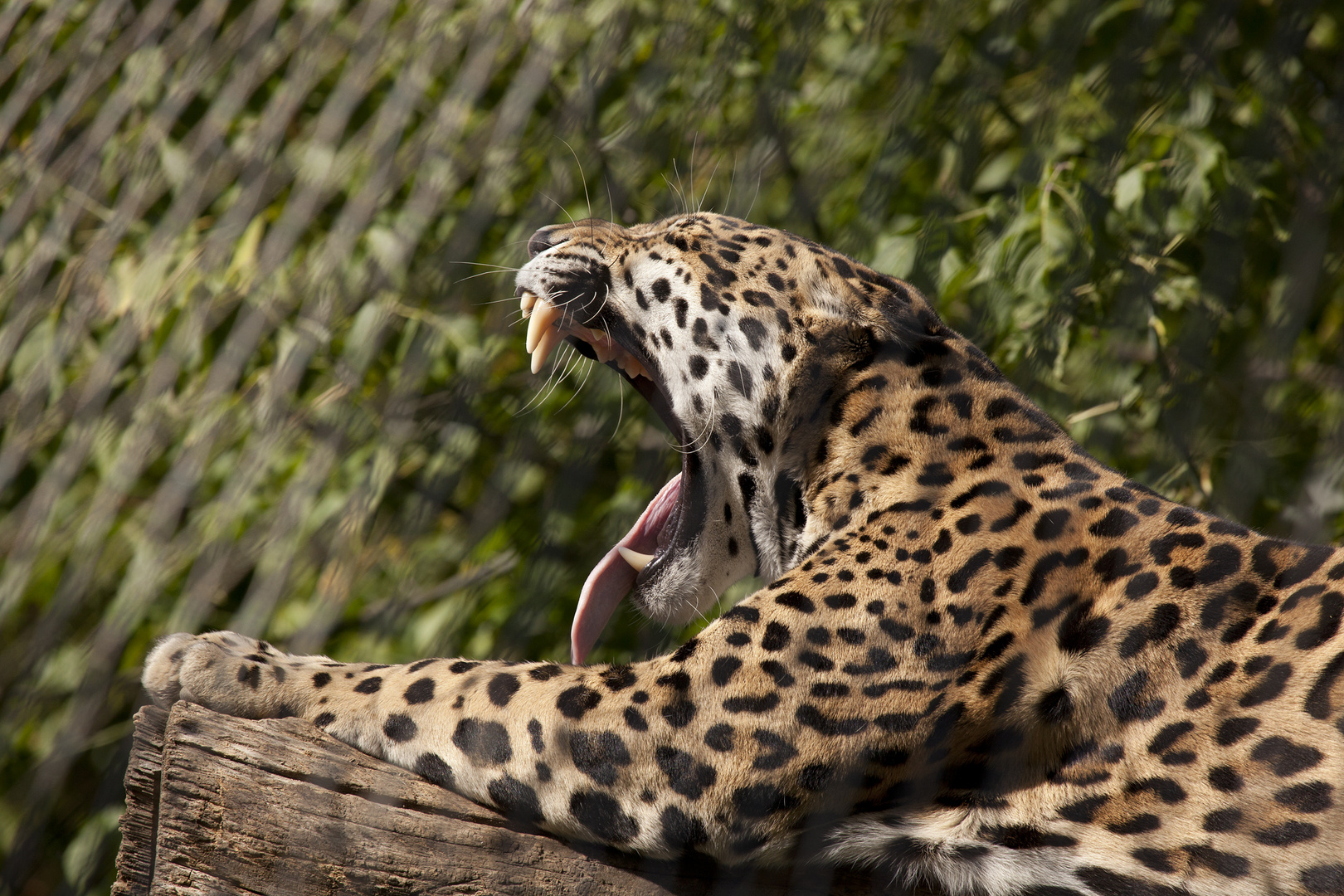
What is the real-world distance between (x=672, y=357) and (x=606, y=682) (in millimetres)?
962

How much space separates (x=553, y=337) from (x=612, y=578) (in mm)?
640

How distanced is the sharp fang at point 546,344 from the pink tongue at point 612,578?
49cm

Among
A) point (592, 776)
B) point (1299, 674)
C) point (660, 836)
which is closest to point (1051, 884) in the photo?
point (1299, 674)

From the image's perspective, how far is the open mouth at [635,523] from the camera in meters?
2.50

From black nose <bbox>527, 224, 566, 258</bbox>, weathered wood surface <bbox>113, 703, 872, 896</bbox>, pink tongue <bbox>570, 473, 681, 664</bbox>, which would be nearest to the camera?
weathered wood surface <bbox>113, 703, 872, 896</bbox>

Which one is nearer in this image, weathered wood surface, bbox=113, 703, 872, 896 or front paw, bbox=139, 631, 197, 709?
weathered wood surface, bbox=113, 703, 872, 896

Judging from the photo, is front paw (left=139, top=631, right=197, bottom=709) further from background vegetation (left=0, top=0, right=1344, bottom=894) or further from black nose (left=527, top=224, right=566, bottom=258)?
black nose (left=527, top=224, right=566, bottom=258)

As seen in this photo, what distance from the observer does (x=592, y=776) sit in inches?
68.9

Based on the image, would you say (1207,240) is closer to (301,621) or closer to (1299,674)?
(1299,674)

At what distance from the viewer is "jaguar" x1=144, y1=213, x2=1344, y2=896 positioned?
168 centimetres

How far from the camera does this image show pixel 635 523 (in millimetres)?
2730

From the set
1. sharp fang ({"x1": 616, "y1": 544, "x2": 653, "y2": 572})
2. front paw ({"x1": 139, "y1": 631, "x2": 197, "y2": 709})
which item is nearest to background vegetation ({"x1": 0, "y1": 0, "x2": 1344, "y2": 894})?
front paw ({"x1": 139, "y1": 631, "x2": 197, "y2": 709})

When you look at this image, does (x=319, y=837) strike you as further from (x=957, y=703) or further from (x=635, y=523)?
(x=635, y=523)

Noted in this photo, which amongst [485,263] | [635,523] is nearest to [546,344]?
[485,263]
